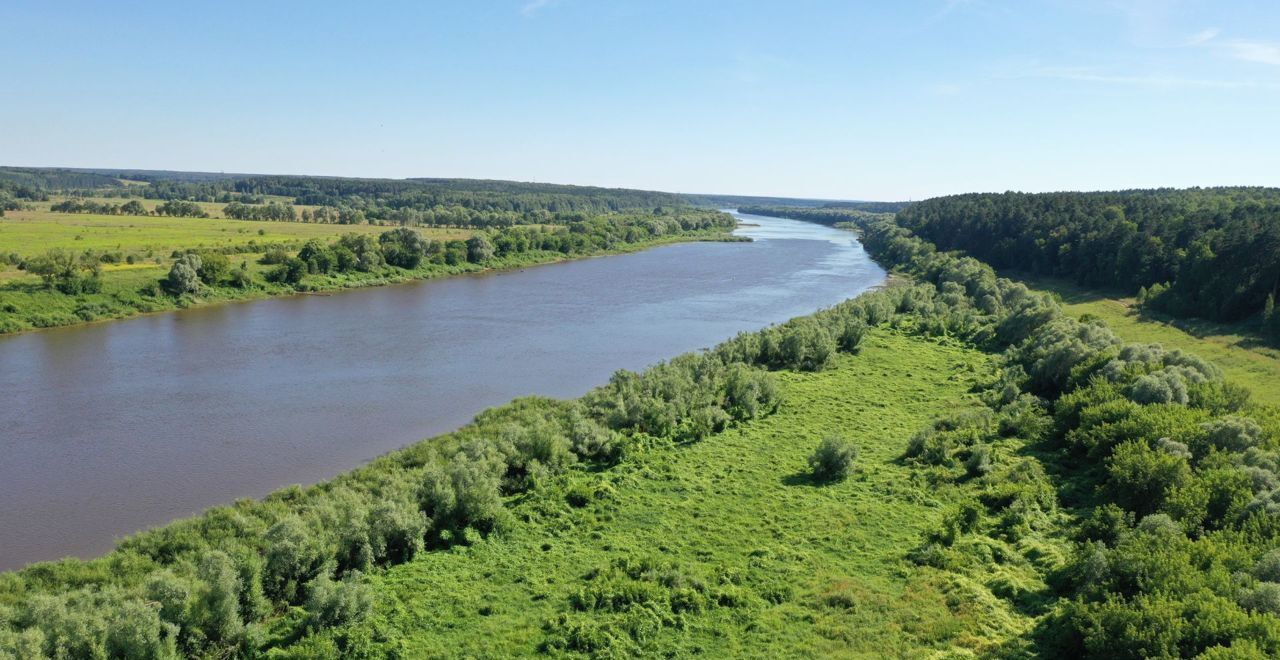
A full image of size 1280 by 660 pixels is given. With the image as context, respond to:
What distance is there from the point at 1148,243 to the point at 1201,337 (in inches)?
745

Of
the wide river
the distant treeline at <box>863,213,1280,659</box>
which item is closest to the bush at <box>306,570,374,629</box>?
the wide river

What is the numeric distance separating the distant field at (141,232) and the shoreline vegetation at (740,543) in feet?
175

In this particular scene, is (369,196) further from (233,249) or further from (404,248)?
(233,249)

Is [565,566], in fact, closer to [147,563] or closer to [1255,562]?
[147,563]

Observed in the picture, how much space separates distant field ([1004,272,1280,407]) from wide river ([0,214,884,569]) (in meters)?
19.1

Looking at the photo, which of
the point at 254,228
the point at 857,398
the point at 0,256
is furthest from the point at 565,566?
the point at 254,228

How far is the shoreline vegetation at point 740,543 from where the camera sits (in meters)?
13.1

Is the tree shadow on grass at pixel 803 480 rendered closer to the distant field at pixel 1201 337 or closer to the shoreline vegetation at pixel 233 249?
the distant field at pixel 1201 337

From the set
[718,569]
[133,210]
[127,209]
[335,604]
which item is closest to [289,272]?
[335,604]

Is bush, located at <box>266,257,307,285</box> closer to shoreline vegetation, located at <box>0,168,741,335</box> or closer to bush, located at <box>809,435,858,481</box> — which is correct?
shoreline vegetation, located at <box>0,168,741,335</box>

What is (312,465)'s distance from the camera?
23.7m

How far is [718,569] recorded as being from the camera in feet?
53.8

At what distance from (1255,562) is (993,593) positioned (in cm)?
449

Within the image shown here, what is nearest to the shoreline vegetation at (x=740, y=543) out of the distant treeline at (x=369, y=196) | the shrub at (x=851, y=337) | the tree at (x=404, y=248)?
the shrub at (x=851, y=337)
